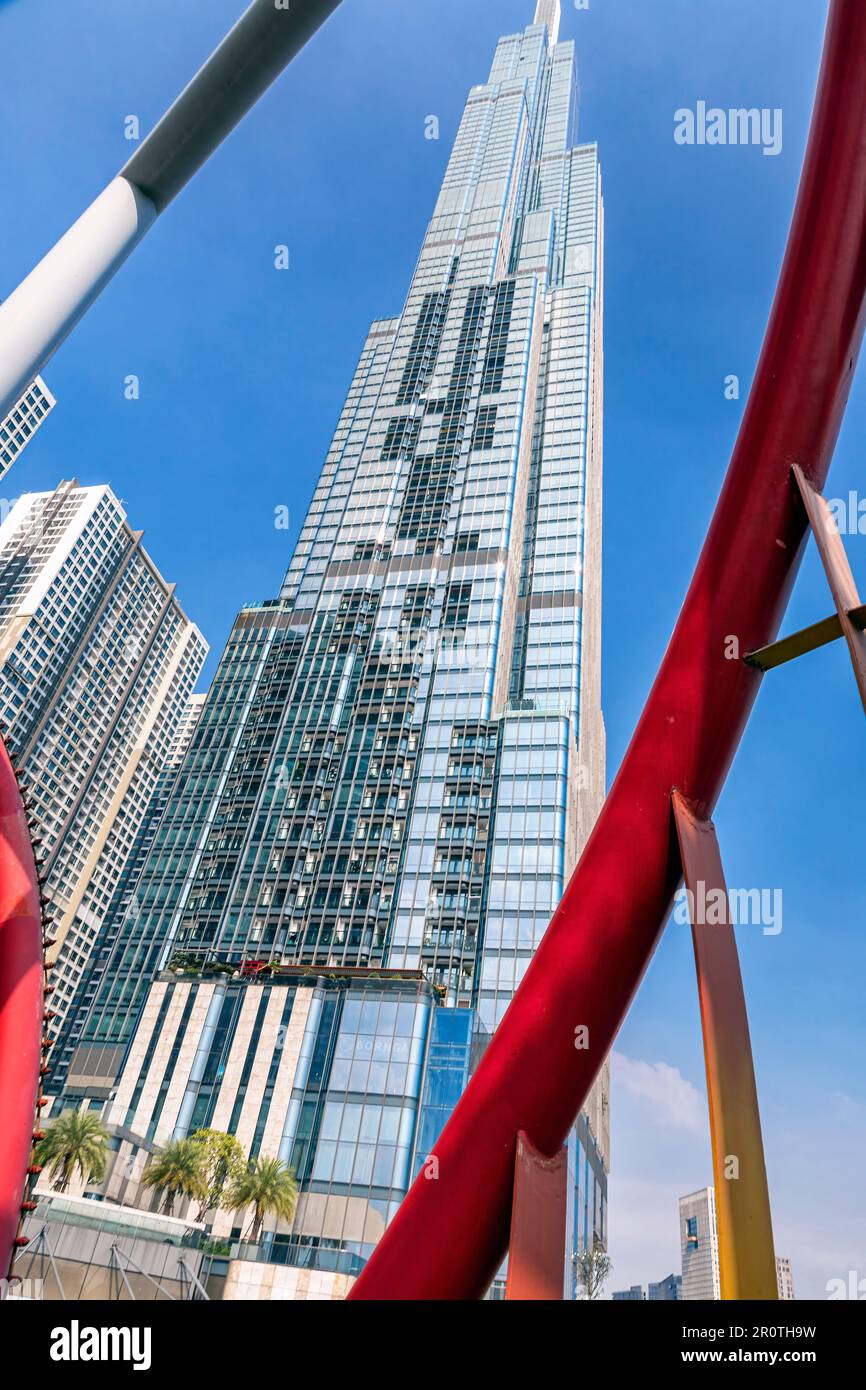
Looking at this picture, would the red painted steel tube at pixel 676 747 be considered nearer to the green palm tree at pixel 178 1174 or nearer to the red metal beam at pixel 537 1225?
the red metal beam at pixel 537 1225

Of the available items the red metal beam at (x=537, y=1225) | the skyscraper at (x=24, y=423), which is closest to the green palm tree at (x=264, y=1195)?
the red metal beam at (x=537, y=1225)

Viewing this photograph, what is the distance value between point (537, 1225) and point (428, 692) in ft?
247

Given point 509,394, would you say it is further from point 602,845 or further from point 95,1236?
point 602,845

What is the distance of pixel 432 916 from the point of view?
67.1 meters

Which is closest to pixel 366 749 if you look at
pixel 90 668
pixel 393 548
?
pixel 393 548

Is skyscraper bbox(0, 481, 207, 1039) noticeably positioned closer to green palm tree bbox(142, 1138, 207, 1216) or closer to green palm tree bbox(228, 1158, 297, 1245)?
green palm tree bbox(142, 1138, 207, 1216)

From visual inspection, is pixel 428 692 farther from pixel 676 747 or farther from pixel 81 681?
pixel 676 747

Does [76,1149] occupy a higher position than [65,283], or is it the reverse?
[76,1149]

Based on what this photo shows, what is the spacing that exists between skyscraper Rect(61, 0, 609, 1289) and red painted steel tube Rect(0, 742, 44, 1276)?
60675 mm

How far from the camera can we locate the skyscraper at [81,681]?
11262 centimetres

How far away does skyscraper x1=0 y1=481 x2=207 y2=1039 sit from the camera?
11262cm

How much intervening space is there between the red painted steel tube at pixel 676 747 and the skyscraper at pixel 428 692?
60582 millimetres

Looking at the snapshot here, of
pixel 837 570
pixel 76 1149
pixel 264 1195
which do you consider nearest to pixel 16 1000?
pixel 837 570

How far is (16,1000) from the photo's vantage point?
4.52 meters
